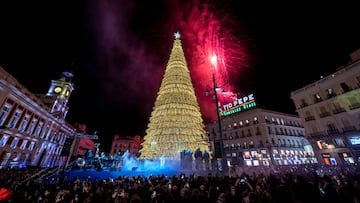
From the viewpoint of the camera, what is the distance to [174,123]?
21984 mm

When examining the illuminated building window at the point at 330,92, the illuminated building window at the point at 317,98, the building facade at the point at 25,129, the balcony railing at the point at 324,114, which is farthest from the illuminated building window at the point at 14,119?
the illuminated building window at the point at 330,92

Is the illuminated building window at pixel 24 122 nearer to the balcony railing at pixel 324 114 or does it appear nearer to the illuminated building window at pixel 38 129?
the illuminated building window at pixel 38 129

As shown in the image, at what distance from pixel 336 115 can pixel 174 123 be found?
27936mm

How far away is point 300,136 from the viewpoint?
151ft

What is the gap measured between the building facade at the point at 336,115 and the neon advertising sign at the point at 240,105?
15666 millimetres

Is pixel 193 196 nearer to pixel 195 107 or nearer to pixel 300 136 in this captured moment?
pixel 195 107

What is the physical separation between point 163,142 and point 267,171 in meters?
12.7

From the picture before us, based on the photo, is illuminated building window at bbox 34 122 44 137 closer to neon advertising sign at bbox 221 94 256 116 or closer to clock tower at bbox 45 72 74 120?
clock tower at bbox 45 72 74 120

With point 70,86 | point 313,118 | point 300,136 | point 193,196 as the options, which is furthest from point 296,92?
point 70,86

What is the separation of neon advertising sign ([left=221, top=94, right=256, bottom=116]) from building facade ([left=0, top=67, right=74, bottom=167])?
44.4m

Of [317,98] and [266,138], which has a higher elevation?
[317,98]

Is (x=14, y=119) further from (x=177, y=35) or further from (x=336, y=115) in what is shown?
(x=336, y=115)

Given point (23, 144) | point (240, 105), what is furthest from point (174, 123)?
point (240, 105)

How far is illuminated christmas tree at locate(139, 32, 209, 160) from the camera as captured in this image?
2083cm
